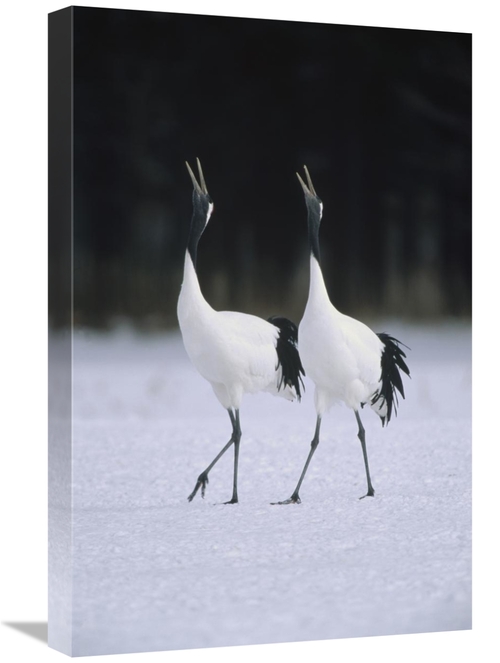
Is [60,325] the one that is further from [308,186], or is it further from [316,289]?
[308,186]

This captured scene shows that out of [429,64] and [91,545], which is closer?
[91,545]

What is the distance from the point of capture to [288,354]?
920 cm

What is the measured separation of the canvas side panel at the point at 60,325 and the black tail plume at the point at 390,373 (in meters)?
1.92

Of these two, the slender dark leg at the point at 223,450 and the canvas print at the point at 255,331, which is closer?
the canvas print at the point at 255,331

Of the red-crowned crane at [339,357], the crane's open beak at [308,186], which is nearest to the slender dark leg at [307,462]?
the red-crowned crane at [339,357]

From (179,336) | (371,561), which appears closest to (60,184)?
(179,336)

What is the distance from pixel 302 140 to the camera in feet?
30.0

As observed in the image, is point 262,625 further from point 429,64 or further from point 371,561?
point 429,64

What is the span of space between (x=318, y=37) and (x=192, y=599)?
3300 millimetres

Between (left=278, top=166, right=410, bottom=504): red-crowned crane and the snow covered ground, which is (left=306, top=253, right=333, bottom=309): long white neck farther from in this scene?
the snow covered ground

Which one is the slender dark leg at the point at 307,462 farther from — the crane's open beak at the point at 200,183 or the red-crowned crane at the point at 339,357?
the crane's open beak at the point at 200,183

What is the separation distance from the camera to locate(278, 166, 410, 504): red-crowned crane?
9.17 metres

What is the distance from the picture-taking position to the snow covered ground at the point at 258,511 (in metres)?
8.57

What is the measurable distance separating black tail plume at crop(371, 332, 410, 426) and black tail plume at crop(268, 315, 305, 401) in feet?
1.65
